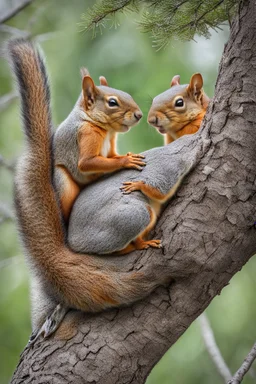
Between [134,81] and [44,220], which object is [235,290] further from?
[44,220]

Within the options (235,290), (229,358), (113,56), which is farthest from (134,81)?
(229,358)

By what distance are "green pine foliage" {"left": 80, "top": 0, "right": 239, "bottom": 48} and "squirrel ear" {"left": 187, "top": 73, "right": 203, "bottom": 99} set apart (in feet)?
0.58

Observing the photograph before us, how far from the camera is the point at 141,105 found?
2707mm

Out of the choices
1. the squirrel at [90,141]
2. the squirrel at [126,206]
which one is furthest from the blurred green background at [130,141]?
the squirrel at [126,206]

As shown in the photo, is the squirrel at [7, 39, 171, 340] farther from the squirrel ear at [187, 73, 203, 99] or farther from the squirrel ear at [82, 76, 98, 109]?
the squirrel ear at [187, 73, 203, 99]

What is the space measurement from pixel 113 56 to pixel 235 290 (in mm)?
2150

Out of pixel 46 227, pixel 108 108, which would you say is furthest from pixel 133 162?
pixel 46 227

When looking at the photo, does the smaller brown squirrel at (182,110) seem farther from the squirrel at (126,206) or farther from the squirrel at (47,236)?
the squirrel at (47,236)

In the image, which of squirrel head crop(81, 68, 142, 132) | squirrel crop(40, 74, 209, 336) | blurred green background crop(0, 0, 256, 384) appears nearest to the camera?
squirrel crop(40, 74, 209, 336)

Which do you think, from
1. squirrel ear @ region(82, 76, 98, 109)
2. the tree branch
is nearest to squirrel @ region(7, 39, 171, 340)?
squirrel ear @ region(82, 76, 98, 109)

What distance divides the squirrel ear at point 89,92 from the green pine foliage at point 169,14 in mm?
205

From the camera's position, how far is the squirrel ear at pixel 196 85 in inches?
90.9

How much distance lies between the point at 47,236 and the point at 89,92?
0.55m

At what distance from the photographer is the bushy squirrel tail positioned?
2.10 metres
